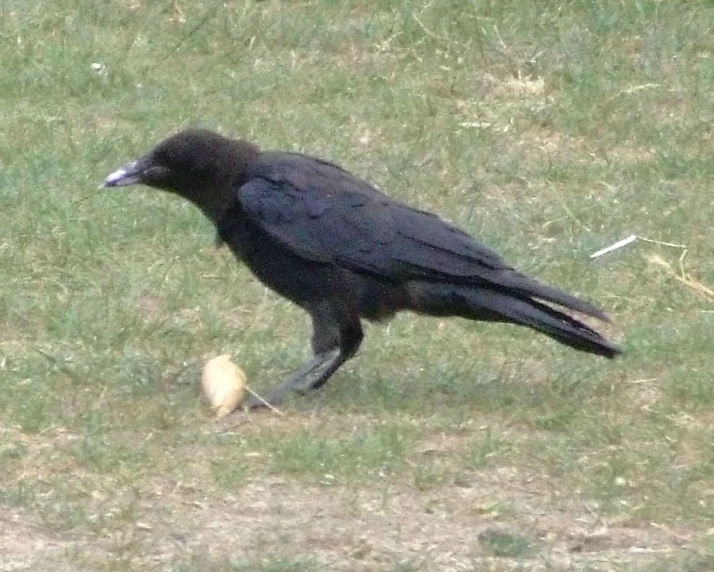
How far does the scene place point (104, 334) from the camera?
6.24m

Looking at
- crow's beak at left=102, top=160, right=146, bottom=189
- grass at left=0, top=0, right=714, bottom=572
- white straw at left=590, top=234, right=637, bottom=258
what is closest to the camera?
grass at left=0, top=0, right=714, bottom=572

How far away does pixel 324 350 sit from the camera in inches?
229

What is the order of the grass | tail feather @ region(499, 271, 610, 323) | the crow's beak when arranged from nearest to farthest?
1. the grass
2. tail feather @ region(499, 271, 610, 323)
3. the crow's beak

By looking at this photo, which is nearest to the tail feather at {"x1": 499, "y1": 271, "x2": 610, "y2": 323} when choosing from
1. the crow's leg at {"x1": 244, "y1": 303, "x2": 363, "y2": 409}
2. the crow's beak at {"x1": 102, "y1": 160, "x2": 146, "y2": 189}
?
the crow's leg at {"x1": 244, "y1": 303, "x2": 363, "y2": 409}

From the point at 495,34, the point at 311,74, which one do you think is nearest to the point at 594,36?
the point at 495,34

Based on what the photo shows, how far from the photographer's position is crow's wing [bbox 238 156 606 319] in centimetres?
566

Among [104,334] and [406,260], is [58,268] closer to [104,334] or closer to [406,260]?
[104,334]

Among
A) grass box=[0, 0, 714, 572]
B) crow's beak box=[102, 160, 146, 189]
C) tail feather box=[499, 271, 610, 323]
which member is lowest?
grass box=[0, 0, 714, 572]

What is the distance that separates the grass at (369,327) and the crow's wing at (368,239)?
406 millimetres

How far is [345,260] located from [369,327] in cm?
85

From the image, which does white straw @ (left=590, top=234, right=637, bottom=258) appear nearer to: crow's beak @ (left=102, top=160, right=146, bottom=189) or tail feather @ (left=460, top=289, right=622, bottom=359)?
tail feather @ (left=460, top=289, right=622, bottom=359)

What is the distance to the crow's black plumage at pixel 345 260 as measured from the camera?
5660 mm

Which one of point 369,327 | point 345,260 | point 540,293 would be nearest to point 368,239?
point 345,260

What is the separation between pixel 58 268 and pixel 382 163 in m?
2.04
